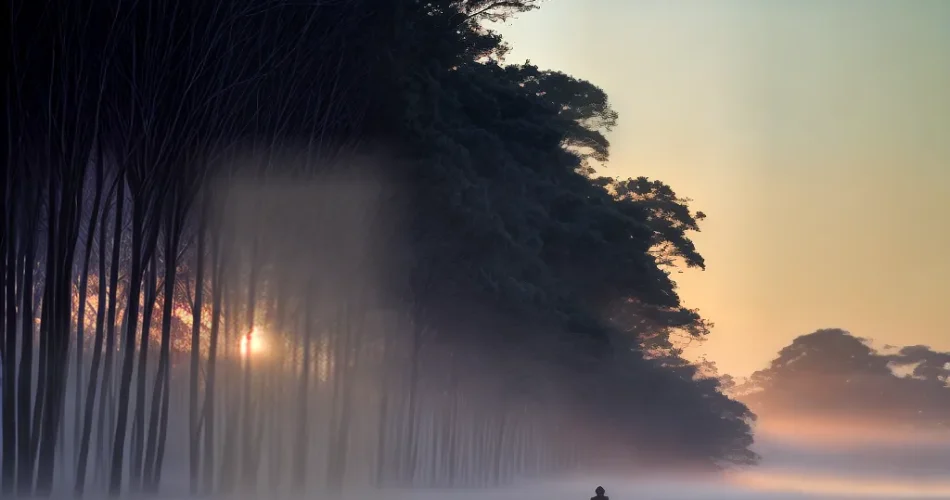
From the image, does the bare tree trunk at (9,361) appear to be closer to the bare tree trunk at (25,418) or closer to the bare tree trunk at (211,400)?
the bare tree trunk at (25,418)

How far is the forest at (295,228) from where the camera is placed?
28.9m

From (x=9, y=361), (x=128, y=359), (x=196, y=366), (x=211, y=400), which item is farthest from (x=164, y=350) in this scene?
(x=9, y=361)

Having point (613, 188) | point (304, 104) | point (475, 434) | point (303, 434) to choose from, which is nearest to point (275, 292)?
point (303, 434)

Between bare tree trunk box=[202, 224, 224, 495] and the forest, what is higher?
the forest

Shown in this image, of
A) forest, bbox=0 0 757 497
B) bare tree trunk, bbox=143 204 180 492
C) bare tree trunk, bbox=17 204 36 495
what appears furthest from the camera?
bare tree trunk, bbox=143 204 180 492

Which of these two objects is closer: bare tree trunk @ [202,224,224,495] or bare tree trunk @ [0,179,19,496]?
bare tree trunk @ [0,179,19,496]

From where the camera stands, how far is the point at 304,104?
37.4 metres

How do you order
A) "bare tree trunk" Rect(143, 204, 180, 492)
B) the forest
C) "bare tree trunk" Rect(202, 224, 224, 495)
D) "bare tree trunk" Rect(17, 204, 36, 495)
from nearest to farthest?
"bare tree trunk" Rect(17, 204, 36, 495)
the forest
"bare tree trunk" Rect(143, 204, 180, 492)
"bare tree trunk" Rect(202, 224, 224, 495)

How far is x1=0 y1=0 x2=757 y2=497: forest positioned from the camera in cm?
2892

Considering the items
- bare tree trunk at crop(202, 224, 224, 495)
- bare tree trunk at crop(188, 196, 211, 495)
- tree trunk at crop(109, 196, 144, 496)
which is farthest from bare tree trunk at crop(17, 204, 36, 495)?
bare tree trunk at crop(202, 224, 224, 495)

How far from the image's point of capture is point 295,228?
1619 inches

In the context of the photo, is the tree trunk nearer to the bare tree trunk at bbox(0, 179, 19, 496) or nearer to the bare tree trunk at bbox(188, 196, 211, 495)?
the bare tree trunk at bbox(0, 179, 19, 496)

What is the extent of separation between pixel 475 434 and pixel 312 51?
120 ft

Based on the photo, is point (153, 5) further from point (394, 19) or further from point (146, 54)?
point (394, 19)
